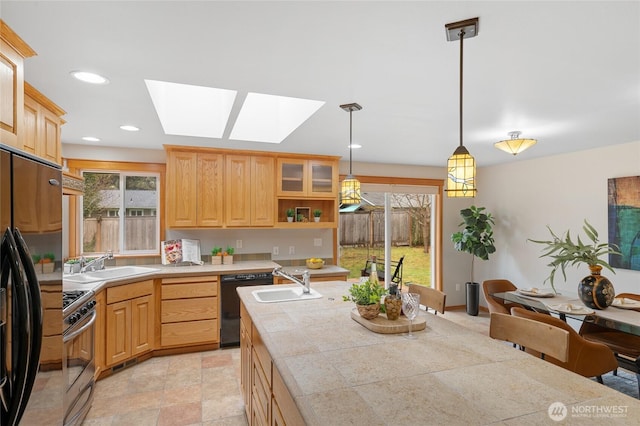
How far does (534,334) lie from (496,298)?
2143 millimetres

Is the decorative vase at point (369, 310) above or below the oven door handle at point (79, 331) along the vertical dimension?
above

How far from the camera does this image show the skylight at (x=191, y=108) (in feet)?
8.43

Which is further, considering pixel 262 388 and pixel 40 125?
pixel 40 125

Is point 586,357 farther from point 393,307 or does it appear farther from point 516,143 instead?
point 516,143

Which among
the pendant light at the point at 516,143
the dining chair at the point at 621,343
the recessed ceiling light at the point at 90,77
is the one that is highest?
the recessed ceiling light at the point at 90,77

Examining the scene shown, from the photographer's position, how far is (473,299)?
5.36 meters

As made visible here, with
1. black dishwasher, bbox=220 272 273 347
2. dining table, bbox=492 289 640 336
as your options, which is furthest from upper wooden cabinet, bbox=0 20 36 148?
dining table, bbox=492 289 640 336

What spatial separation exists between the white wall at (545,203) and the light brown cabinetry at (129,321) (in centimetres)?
462

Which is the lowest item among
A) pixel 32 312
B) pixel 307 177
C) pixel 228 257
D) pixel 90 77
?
pixel 228 257

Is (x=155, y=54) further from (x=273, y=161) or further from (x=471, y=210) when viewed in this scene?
(x=471, y=210)

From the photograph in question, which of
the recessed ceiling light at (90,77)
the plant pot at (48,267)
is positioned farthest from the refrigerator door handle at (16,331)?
the recessed ceiling light at (90,77)

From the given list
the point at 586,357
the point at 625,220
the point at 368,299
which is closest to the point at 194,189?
the point at 368,299

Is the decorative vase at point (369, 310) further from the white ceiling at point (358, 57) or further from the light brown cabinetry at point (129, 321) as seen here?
the light brown cabinetry at point (129, 321)

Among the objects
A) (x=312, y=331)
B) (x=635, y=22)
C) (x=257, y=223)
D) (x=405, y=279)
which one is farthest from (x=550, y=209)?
(x=312, y=331)
